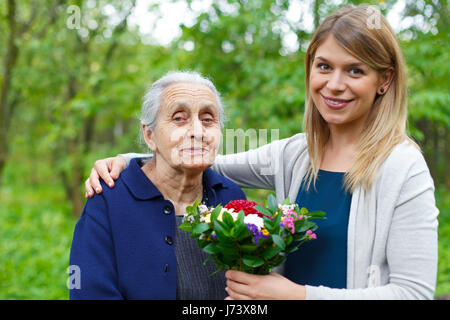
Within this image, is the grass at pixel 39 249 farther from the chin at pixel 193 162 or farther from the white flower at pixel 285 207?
the white flower at pixel 285 207

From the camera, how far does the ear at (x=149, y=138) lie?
7.52 feet

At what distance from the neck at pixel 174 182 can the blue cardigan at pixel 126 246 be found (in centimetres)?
11

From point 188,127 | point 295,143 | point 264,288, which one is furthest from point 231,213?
point 295,143

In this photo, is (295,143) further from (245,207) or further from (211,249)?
(211,249)

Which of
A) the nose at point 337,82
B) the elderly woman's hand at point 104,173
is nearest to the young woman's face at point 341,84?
the nose at point 337,82

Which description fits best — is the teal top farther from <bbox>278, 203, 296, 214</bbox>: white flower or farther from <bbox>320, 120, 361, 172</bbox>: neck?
<bbox>278, 203, 296, 214</bbox>: white flower

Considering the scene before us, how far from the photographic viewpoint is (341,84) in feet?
6.31

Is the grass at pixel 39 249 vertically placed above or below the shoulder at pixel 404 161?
below

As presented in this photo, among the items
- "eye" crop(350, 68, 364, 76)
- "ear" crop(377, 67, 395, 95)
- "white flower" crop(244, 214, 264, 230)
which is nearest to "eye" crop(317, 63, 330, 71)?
"eye" crop(350, 68, 364, 76)

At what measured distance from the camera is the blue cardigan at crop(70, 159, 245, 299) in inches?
77.3
